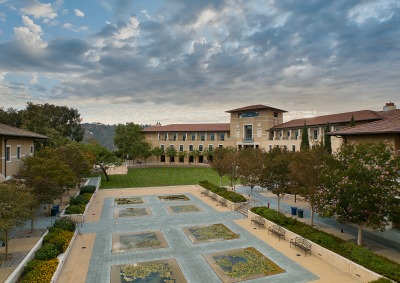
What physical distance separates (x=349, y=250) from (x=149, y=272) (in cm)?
1075

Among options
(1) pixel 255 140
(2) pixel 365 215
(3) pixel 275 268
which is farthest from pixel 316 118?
(3) pixel 275 268

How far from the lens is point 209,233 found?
20750mm

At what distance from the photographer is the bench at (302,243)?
17100 millimetres

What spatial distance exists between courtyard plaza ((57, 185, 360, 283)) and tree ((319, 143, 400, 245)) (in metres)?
3.35

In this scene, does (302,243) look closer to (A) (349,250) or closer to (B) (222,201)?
(A) (349,250)

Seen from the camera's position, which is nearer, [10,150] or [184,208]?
[10,150]

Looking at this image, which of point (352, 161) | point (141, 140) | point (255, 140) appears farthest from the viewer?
point (141, 140)

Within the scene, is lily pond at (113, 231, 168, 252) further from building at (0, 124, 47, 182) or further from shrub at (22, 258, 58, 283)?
building at (0, 124, 47, 182)

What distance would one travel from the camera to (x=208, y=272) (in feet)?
47.9

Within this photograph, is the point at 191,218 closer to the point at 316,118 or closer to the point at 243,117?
the point at 316,118

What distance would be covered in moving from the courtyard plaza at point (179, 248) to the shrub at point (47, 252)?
3.02 ft

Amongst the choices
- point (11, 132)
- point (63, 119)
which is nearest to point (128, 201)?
point (11, 132)

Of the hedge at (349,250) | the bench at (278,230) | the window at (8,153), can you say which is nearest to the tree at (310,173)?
the hedge at (349,250)

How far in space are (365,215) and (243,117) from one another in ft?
174
